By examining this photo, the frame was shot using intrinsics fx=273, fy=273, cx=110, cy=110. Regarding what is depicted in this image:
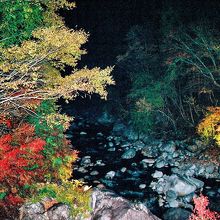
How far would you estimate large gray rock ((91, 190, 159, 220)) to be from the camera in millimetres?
6984

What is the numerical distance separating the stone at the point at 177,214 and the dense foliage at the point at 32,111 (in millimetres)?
3367

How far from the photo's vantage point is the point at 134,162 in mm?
14219

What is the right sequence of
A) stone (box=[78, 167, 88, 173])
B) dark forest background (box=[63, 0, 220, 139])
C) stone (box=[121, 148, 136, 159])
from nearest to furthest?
1. stone (box=[78, 167, 88, 173])
2. dark forest background (box=[63, 0, 220, 139])
3. stone (box=[121, 148, 136, 159])

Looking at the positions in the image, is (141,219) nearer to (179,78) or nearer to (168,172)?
A: (168,172)

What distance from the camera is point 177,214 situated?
9.18 meters

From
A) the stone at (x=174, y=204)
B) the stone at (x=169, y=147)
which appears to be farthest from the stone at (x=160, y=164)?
the stone at (x=174, y=204)

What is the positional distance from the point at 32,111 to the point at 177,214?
5.85 meters

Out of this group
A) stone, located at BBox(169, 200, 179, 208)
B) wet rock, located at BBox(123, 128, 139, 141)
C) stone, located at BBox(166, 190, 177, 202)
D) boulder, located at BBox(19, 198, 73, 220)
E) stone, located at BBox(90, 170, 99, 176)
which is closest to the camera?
boulder, located at BBox(19, 198, 73, 220)

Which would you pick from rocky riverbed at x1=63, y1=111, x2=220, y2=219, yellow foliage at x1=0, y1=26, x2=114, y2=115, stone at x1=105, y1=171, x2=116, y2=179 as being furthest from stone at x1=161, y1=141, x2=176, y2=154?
yellow foliage at x1=0, y1=26, x2=114, y2=115

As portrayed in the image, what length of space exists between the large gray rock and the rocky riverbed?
2496 millimetres

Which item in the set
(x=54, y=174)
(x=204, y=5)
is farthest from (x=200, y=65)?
(x=54, y=174)

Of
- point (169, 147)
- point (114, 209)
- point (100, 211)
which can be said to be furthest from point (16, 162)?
point (169, 147)

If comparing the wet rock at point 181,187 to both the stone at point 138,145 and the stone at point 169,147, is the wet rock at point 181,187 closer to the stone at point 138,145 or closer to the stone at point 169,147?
the stone at point 169,147

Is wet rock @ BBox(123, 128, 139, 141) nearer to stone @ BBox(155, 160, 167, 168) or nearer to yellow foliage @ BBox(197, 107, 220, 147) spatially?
stone @ BBox(155, 160, 167, 168)
